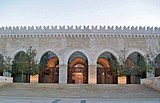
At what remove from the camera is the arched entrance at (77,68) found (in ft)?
91.0

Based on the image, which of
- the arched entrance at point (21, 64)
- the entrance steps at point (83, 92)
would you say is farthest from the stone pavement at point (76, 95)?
the arched entrance at point (21, 64)

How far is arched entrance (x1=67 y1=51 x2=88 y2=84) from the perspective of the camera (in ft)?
91.0

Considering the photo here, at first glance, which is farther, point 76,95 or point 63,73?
point 63,73

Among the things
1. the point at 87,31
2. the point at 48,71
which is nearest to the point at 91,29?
the point at 87,31

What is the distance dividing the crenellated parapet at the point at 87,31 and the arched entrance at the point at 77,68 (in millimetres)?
3772

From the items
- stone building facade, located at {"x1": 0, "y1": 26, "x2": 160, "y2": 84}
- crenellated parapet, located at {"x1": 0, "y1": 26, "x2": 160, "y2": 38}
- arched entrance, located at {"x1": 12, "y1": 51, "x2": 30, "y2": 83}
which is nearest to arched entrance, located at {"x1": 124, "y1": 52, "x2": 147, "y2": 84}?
stone building facade, located at {"x1": 0, "y1": 26, "x2": 160, "y2": 84}

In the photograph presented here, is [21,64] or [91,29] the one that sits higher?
[91,29]

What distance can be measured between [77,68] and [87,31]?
7.99 meters

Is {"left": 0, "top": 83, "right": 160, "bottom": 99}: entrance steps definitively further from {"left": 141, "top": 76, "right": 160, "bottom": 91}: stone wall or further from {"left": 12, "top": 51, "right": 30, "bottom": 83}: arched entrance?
{"left": 12, "top": 51, "right": 30, "bottom": 83}: arched entrance

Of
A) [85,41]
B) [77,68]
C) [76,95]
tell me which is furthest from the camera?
[77,68]

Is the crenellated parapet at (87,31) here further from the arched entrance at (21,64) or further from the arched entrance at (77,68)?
the arched entrance at (77,68)

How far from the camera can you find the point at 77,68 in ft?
101

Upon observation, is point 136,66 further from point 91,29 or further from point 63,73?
point 63,73

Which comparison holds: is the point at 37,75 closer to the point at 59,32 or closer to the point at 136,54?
the point at 59,32
